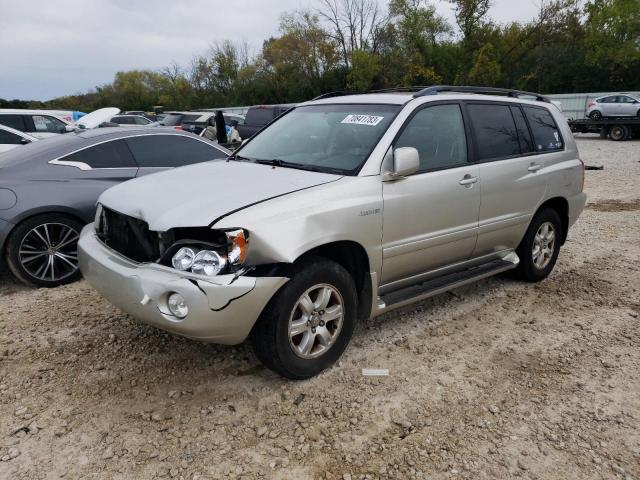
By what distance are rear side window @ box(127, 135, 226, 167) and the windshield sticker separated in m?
2.71

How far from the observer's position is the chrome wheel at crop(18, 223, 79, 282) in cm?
479

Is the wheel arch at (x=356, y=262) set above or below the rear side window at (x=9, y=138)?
below

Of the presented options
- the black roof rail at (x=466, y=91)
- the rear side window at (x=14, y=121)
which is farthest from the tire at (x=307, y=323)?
the rear side window at (x=14, y=121)

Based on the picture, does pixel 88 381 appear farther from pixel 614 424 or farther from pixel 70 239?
pixel 614 424

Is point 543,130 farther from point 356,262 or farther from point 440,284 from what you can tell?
point 356,262

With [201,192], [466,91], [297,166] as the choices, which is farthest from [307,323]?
[466,91]

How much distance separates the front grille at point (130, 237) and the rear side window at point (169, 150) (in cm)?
232

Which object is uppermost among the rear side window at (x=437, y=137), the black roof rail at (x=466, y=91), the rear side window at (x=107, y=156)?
the black roof rail at (x=466, y=91)

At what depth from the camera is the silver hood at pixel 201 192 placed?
293 cm

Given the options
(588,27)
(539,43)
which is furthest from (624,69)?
(539,43)

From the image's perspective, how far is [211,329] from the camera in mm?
2809

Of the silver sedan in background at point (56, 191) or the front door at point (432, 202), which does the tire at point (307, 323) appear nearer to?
the front door at point (432, 202)

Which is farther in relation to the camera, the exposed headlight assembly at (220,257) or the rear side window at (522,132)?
the rear side window at (522,132)

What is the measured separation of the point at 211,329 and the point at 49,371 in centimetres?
143
